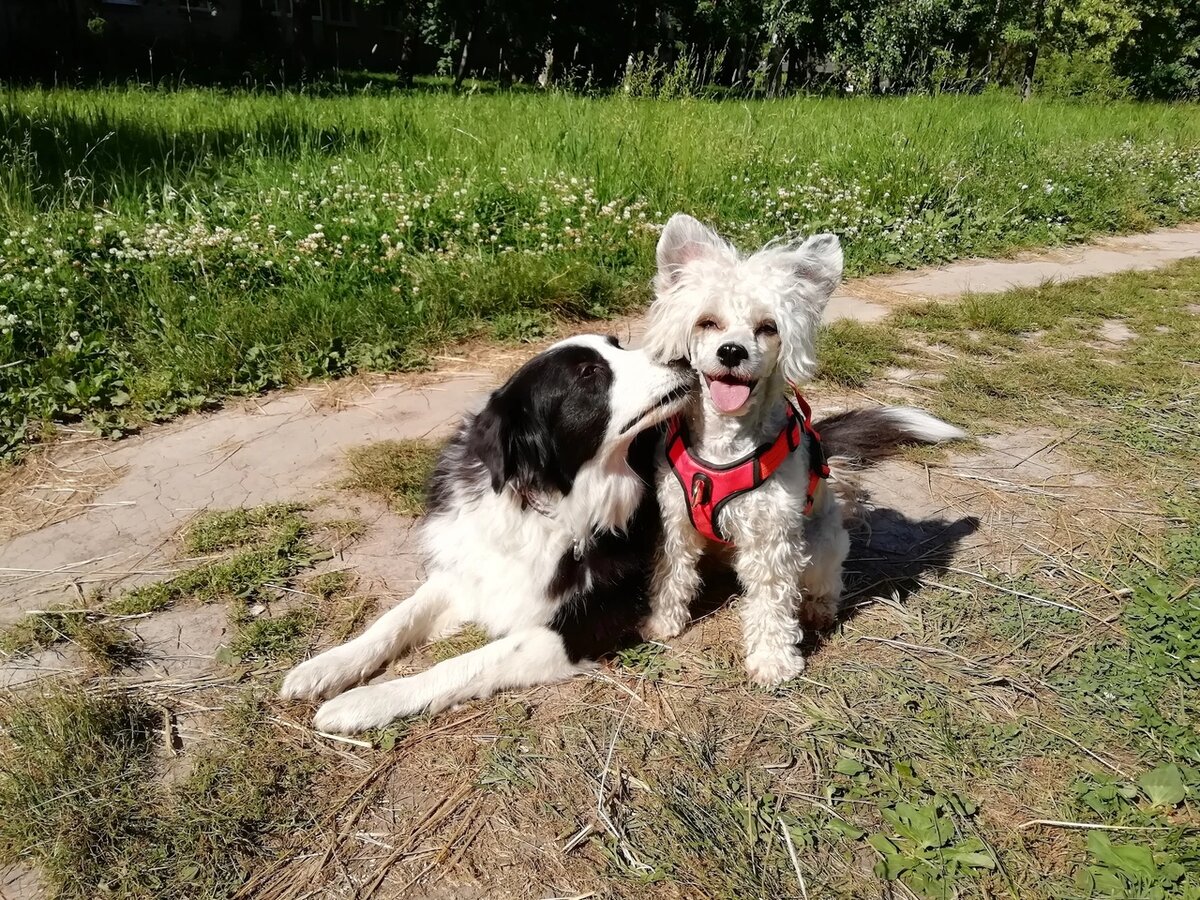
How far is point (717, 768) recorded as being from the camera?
2.18 m

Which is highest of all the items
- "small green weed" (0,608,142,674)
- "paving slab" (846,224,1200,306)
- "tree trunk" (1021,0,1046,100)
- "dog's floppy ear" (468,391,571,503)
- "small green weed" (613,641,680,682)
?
"tree trunk" (1021,0,1046,100)

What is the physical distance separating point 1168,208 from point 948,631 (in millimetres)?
9857

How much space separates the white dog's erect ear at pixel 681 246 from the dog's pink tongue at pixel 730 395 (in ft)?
1.25

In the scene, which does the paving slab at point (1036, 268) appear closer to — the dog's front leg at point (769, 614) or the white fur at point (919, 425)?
the white fur at point (919, 425)

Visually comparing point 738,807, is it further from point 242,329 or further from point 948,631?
point 242,329

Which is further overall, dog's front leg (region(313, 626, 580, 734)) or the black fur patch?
the black fur patch

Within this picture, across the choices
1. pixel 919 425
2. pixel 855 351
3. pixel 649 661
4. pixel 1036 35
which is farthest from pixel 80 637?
pixel 1036 35

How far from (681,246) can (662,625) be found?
1.28 m

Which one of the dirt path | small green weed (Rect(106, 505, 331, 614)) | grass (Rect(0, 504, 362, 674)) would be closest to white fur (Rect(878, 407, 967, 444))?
the dirt path

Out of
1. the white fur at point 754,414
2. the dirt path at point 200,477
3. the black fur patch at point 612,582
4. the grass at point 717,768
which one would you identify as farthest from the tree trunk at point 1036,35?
the black fur patch at point 612,582

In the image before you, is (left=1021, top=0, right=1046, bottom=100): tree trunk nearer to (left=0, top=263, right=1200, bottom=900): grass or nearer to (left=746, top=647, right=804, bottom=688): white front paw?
(left=0, top=263, right=1200, bottom=900): grass

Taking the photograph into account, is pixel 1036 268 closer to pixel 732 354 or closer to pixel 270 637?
pixel 732 354

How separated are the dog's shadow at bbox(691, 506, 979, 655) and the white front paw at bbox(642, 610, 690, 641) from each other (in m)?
Answer: 0.15

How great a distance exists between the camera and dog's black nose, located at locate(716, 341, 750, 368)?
7.14ft
